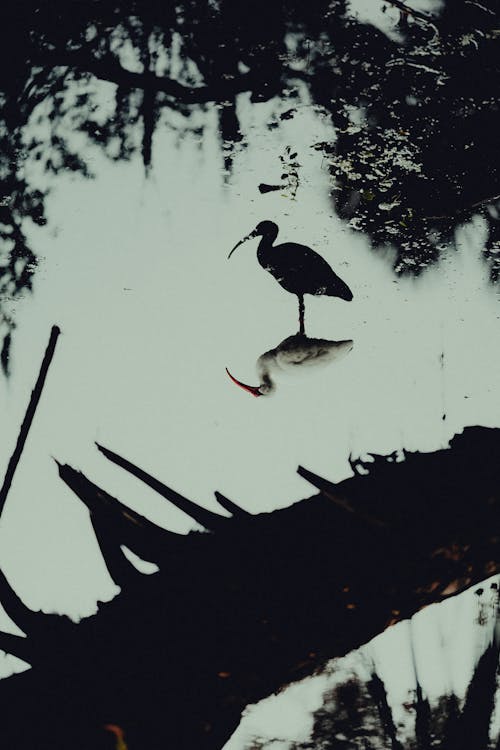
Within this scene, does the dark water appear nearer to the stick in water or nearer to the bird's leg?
the bird's leg

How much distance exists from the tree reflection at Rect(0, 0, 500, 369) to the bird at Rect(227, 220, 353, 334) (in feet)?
0.71

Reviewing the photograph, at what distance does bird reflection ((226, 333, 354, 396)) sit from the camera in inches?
66.3

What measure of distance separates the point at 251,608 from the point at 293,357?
35.9 inches

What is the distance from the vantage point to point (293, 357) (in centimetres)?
171

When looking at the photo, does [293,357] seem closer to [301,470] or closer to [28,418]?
[301,470]

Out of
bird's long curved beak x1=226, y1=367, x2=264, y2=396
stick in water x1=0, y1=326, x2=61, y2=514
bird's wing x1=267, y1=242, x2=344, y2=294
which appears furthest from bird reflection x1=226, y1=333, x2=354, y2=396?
stick in water x1=0, y1=326, x2=61, y2=514

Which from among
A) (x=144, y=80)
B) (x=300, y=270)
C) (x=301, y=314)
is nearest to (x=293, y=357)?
(x=301, y=314)

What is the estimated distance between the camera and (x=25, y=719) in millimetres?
966

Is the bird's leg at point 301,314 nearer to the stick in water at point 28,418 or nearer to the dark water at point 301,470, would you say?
the dark water at point 301,470

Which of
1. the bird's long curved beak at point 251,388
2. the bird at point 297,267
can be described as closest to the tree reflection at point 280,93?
the bird at point 297,267

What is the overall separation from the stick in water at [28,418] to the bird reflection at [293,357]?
0.61m

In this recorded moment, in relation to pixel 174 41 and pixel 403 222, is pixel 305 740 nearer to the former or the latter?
pixel 403 222

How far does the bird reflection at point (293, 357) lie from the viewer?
1.68 m

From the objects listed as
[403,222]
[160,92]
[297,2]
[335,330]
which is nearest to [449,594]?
[335,330]
